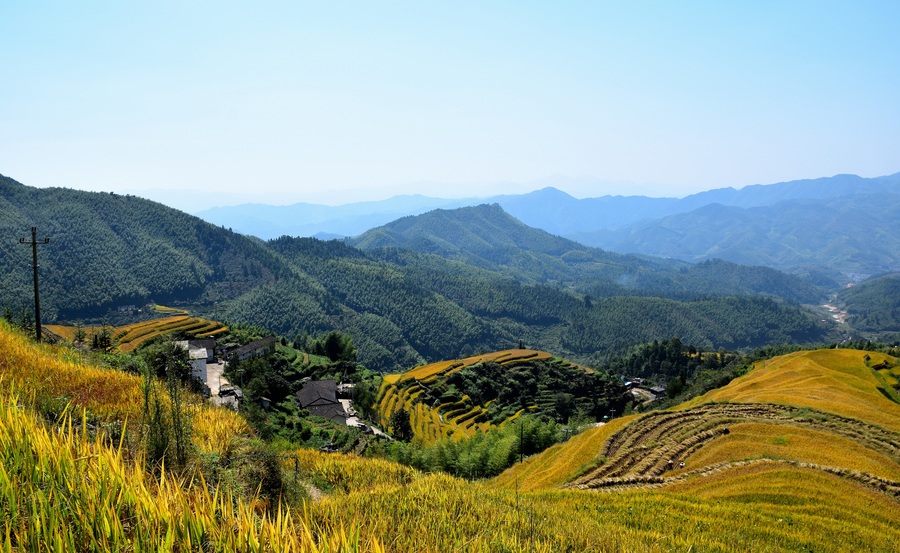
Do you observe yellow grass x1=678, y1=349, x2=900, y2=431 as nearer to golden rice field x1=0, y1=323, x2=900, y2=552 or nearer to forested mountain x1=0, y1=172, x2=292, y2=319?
golden rice field x1=0, y1=323, x2=900, y2=552

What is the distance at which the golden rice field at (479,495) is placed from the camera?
308 centimetres

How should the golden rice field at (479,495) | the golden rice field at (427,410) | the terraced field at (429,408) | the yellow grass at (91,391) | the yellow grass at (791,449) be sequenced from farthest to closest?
the terraced field at (429,408) → the golden rice field at (427,410) → the yellow grass at (791,449) → the yellow grass at (91,391) → the golden rice field at (479,495)

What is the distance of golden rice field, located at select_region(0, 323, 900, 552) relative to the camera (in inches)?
121

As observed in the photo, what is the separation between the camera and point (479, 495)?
8.46 metres

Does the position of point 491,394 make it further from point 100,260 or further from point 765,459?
point 100,260

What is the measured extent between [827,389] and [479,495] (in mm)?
36566

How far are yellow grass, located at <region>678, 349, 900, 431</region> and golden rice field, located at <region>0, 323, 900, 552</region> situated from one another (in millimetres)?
871

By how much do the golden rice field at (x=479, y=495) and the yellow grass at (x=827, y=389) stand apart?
0.87 metres

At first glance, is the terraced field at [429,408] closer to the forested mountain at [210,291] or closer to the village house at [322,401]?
the village house at [322,401]

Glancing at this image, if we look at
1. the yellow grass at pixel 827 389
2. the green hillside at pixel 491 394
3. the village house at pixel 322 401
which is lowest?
the green hillside at pixel 491 394

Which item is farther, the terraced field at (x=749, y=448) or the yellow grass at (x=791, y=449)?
the yellow grass at (x=791, y=449)

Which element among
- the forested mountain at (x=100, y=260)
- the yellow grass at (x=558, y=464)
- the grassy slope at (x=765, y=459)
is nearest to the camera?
the grassy slope at (x=765, y=459)

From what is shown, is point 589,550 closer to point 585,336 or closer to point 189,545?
point 189,545

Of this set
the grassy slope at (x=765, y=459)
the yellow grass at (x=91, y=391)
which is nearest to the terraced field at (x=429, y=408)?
the grassy slope at (x=765, y=459)
